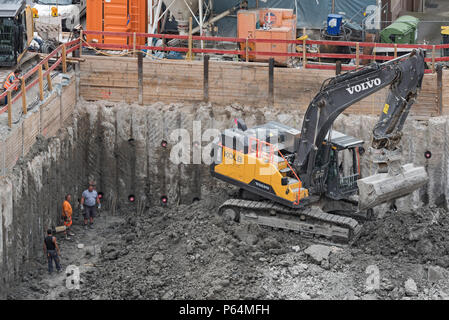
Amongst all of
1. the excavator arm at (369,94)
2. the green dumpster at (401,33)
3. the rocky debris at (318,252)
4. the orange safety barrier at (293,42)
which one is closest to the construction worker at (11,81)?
the orange safety barrier at (293,42)

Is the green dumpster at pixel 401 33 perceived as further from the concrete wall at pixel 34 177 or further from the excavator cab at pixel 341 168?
the concrete wall at pixel 34 177

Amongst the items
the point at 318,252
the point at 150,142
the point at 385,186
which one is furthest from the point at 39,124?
the point at 385,186

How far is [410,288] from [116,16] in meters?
15.6

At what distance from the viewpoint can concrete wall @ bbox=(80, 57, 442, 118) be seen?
2930cm

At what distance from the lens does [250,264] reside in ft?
75.8

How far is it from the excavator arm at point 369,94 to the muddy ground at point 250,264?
1.59 metres

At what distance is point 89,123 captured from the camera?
1165 inches

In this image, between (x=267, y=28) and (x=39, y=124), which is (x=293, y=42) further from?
(x=39, y=124)

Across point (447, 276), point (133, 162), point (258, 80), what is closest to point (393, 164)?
point (447, 276)

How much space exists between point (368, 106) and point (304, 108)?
1.92 meters

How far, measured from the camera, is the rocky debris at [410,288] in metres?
21.5

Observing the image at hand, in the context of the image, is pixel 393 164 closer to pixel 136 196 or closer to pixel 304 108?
pixel 304 108

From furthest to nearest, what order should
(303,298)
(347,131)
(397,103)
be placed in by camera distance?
(347,131) → (397,103) → (303,298)

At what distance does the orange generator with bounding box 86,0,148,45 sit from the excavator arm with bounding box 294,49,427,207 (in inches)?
399
